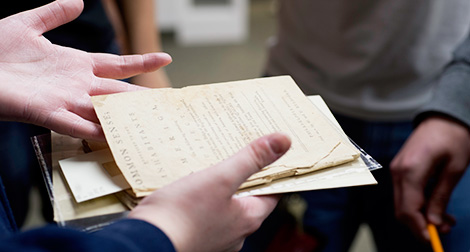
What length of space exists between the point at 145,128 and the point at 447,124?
476 millimetres

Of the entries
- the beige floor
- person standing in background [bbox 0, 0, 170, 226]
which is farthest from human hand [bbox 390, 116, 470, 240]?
the beige floor

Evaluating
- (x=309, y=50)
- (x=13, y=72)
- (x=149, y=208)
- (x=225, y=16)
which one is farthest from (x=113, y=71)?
(x=225, y=16)

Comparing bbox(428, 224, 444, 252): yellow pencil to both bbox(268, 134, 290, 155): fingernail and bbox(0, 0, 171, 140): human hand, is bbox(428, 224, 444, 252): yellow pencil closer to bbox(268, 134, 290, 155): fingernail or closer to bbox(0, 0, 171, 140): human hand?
bbox(268, 134, 290, 155): fingernail

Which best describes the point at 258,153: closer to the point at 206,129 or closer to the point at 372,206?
the point at 206,129

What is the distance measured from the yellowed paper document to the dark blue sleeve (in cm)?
6

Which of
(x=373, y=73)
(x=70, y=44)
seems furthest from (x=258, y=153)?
(x=70, y=44)

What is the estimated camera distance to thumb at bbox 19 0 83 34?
547 millimetres

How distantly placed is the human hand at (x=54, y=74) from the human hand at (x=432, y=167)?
0.40 m

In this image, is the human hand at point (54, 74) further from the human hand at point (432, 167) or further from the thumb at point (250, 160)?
the human hand at point (432, 167)

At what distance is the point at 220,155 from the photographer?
430 mm

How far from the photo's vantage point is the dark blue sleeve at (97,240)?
0.30 meters

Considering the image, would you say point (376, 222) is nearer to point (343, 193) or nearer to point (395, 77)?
point (343, 193)

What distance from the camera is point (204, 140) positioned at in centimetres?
44

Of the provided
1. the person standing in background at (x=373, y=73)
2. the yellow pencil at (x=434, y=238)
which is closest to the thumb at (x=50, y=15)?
the person standing in background at (x=373, y=73)
